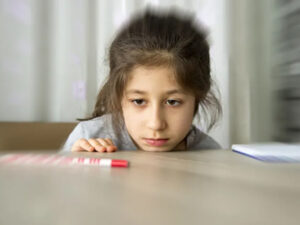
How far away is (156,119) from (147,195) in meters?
0.46

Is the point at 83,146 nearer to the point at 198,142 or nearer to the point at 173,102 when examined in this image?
the point at 173,102

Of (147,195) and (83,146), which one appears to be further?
(83,146)

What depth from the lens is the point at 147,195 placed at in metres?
0.26

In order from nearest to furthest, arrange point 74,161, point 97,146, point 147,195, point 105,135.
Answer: point 147,195, point 74,161, point 97,146, point 105,135

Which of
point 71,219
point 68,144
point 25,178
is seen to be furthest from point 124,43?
point 71,219

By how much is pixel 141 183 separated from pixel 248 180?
0.13 metres

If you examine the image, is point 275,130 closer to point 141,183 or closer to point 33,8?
point 33,8

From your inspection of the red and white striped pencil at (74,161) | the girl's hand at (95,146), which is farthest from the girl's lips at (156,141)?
the red and white striped pencil at (74,161)

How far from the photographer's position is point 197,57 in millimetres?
833

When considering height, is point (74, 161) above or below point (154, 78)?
below

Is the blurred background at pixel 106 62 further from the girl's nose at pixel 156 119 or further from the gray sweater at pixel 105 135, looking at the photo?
the girl's nose at pixel 156 119

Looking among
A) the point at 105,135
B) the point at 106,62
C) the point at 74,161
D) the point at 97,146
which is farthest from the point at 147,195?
the point at 106,62

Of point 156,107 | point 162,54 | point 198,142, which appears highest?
point 162,54

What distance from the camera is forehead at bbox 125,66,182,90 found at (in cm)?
71
